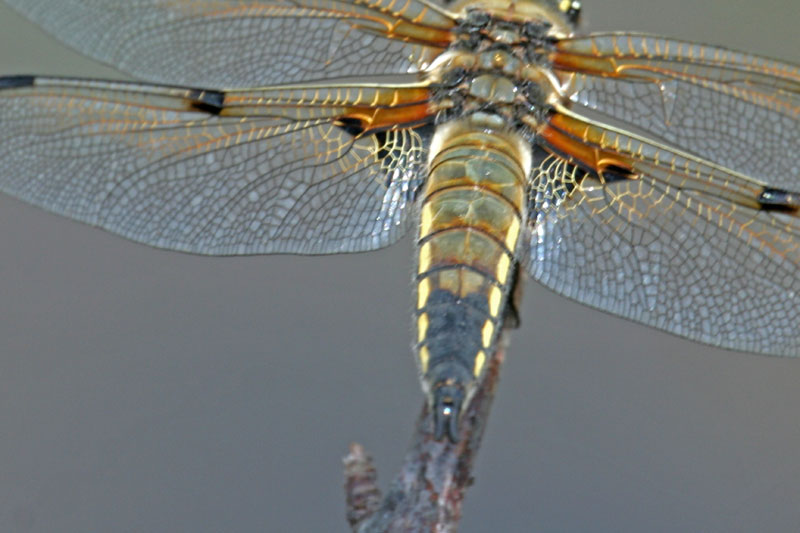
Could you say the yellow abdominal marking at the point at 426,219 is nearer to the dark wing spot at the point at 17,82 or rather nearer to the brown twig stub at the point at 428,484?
the brown twig stub at the point at 428,484

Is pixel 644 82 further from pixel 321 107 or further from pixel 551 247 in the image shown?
pixel 321 107

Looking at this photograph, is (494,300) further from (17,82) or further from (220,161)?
(17,82)

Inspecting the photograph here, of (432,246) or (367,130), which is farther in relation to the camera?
(367,130)

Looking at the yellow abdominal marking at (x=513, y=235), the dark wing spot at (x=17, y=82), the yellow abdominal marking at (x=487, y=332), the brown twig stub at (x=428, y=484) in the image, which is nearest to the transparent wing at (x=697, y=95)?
the yellow abdominal marking at (x=513, y=235)

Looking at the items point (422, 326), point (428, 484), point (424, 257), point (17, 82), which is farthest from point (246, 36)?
point (428, 484)

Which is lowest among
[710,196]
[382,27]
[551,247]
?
[551,247]

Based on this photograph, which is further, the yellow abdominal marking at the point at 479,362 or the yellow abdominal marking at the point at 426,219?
the yellow abdominal marking at the point at 426,219

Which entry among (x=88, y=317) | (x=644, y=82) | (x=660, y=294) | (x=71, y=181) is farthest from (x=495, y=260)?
(x=88, y=317)

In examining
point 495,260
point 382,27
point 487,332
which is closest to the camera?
point 487,332
